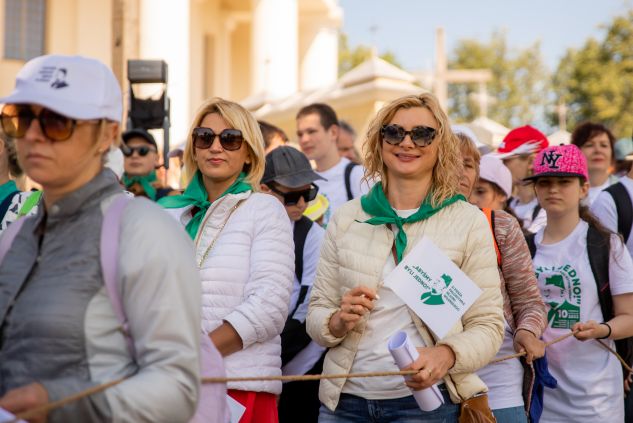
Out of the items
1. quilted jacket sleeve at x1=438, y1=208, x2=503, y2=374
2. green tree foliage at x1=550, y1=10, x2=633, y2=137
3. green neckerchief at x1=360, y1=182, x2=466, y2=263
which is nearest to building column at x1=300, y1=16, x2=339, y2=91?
green tree foliage at x1=550, y1=10, x2=633, y2=137

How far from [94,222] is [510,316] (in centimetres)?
274

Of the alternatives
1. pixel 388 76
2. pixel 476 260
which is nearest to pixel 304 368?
pixel 476 260

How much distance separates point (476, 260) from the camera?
3908 millimetres

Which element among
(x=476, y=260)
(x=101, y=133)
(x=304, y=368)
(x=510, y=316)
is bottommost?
(x=304, y=368)

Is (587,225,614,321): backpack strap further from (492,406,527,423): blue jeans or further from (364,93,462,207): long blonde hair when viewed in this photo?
(364,93,462,207): long blonde hair

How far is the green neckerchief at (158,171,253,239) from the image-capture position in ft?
14.2

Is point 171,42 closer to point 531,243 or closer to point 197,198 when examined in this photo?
point 531,243

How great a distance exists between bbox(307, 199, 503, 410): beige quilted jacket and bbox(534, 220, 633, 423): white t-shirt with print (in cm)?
149

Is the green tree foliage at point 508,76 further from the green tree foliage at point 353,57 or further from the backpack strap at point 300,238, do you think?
the backpack strap at point 300,238

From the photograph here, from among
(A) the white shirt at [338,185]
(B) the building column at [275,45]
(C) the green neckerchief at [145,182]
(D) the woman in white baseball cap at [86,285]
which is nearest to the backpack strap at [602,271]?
(A) the white shirt at [338,185]

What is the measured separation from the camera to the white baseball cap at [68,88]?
2484mm

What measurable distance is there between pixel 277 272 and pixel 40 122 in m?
1.69

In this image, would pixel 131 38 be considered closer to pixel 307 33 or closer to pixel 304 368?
pixel 304 368

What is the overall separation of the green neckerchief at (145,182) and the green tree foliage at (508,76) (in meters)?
53.4
